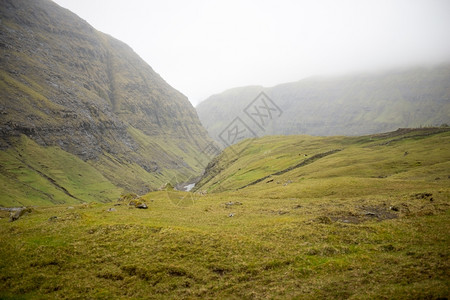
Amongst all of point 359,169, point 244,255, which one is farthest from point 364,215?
point 359,169

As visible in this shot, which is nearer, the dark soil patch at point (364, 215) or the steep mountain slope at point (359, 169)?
the dark soil patch at point (364, 215)

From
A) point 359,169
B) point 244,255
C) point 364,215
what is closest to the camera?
point 244,255

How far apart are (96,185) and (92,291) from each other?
187m

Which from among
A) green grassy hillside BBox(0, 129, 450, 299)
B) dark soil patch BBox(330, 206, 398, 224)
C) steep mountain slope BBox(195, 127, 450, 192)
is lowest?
steep mountain slope BBox(195, 127, 450, 192)

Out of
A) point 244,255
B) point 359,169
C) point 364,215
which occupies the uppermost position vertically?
point 244,255

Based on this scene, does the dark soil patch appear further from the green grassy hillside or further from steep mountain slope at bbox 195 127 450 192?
steep mountain slope at bbox 195 127 450 192

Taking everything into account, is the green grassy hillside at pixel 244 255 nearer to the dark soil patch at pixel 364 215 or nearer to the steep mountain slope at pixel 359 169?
the dark soil patch at pixel 364 215

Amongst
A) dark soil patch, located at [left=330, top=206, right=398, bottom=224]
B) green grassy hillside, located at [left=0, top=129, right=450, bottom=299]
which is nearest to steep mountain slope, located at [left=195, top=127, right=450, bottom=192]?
dark soil patch, located at [left=330, top=206, right=398, bottom=224]

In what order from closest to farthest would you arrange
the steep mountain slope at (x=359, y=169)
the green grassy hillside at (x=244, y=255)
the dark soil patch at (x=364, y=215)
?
the green grassy hillside at (x=244, y=255) → the dark soil patch at (x=364, y=215) → the steep mountain slope at (x=359, y=169)

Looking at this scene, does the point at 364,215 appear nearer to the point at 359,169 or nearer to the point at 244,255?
the point at 244,255

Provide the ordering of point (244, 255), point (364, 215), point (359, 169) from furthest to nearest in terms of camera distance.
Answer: point (359, 169) < point (364, 215) < point (244, 255)

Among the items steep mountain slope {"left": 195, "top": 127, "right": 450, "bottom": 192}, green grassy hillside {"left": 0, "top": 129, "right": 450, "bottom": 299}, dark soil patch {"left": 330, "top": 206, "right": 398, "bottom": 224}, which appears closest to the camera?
green grassy hillside {"left": 0, "top": 129, "right": 450, "bottom": 299}

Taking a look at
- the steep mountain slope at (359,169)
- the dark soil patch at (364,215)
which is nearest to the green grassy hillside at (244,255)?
the dark soil patch at (364,215)

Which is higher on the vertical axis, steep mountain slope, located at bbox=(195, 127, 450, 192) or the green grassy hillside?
the green grassy hillside
